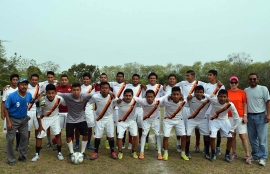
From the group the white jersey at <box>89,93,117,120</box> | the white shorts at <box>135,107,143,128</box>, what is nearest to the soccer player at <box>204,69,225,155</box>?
the white shorts at <box>135,107,143,128</box>

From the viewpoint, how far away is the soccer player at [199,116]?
613 centimetres

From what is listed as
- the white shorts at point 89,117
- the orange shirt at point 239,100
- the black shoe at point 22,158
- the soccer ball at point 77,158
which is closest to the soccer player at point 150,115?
the white shorts at point 89,117

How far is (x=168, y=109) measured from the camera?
20.4 feet

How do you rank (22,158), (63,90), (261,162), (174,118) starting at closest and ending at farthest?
1. (22,158)
2. (261,162)
3. (174,118)
4. (63,90)

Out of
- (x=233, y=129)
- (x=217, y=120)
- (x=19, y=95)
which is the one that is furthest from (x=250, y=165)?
(x=19, y=95)

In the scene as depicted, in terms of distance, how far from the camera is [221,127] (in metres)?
5.98

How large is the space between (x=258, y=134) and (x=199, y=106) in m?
1.64

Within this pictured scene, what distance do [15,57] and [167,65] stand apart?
46.3 metres

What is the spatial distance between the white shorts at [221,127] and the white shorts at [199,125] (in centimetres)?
16

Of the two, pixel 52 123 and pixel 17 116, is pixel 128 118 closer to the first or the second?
pixel 52 123

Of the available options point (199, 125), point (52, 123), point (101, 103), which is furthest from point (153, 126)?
point (52, 123)

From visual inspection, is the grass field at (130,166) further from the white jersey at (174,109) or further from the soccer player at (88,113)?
the white jersey at (174,109)

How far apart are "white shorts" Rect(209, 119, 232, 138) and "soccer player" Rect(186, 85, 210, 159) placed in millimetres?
208

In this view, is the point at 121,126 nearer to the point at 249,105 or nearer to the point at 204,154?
the point at 204,154
